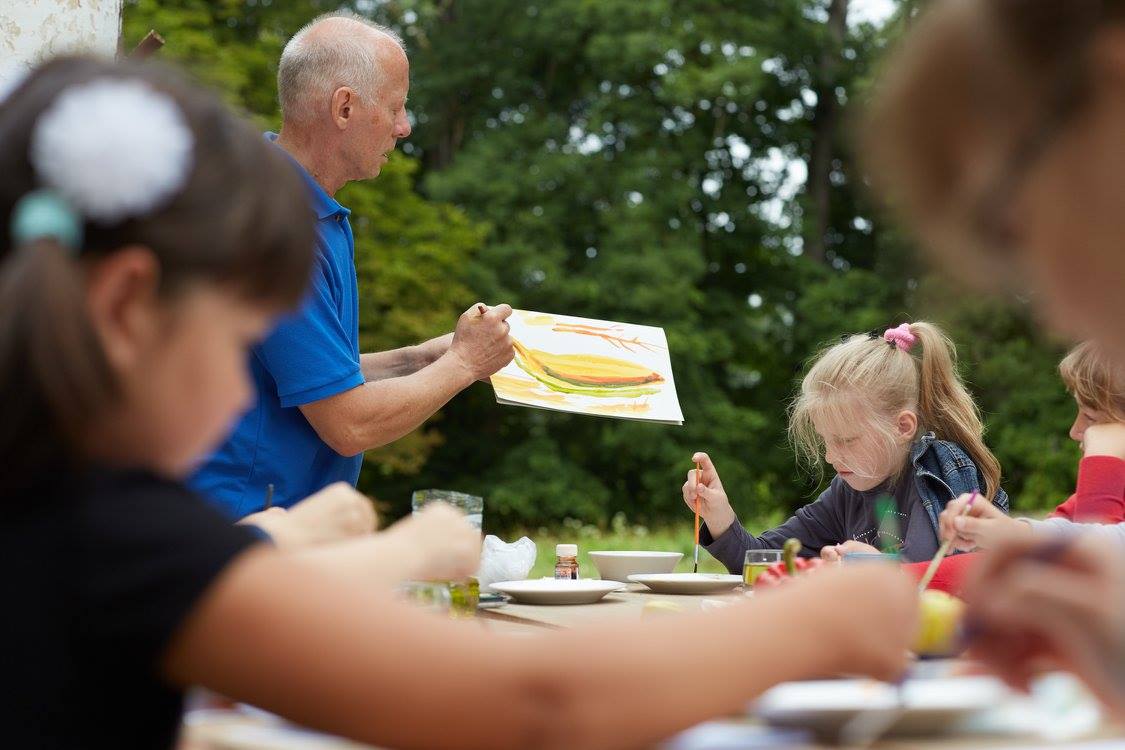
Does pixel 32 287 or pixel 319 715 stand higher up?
pixel 32 287

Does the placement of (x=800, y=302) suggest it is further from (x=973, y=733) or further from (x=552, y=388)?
(x=973, y=733)

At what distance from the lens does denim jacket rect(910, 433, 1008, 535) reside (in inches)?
131

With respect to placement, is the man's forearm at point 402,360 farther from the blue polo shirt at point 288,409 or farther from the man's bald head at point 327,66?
the man's bald head at point 327,66

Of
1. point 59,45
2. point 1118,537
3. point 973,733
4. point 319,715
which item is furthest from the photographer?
point 59,45

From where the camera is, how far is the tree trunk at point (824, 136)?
57.7 feet

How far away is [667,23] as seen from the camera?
55.4 ft

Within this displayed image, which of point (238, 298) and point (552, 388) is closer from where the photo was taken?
point (238, 298)

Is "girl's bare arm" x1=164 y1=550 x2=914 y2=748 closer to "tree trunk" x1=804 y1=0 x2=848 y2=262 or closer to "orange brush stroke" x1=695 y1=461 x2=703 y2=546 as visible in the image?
"orange brush stroke" x1=695 y1=461 x2=703 y2=546

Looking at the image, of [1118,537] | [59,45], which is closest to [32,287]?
[1118,537]

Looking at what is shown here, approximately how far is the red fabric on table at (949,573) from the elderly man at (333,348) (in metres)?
1.31

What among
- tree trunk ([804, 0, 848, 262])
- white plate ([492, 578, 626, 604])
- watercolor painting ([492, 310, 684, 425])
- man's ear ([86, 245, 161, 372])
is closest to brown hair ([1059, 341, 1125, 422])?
watercolor painting ([492, 310, 684, 425])

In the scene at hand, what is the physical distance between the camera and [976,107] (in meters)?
1.01

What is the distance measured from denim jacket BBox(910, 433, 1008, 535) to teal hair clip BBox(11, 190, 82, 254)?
2.71 metres

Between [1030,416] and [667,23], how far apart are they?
283 inches
